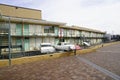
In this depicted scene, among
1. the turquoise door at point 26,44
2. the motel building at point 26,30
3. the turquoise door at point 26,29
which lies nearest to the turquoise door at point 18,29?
the motel building at point 26,30

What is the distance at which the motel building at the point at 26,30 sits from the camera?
70.4 feet

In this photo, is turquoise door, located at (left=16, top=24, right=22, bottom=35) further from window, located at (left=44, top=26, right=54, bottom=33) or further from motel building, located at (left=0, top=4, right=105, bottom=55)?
window, located at (left=44, top=26, right=54, bottom=33)

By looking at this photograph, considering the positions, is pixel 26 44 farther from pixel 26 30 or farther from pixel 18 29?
pixel 18 29

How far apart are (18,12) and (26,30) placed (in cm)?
595

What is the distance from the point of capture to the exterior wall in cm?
2732

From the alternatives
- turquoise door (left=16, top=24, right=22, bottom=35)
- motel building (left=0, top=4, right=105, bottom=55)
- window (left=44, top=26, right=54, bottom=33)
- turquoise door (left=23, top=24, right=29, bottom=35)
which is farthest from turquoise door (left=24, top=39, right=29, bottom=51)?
window (left=44, top=26, right=54, bottom=33)

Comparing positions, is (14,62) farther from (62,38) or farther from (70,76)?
(62,38)

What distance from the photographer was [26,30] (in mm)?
24859

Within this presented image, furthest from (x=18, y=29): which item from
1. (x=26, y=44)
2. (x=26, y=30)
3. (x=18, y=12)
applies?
(x=18, y=12)

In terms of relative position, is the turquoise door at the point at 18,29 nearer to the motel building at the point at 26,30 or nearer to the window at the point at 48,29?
the motel building at the point at 26,30

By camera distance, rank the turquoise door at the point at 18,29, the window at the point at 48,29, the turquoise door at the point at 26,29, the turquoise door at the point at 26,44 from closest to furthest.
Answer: the turquoise door at the point at 18,29
the turquoise door at the point at 26,29
the turquoise door at the point at 26,44
the window at the point at 48,29

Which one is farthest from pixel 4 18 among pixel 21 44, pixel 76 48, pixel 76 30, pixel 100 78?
pixel 76 30

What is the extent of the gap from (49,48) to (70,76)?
37.4 feet

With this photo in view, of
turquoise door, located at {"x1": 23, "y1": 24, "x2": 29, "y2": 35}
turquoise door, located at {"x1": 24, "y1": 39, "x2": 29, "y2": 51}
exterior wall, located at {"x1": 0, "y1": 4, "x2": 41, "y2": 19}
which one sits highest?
exterior wall, located at {"x1": 0, "y1": 4, "x2": 41, "y2": 19}
